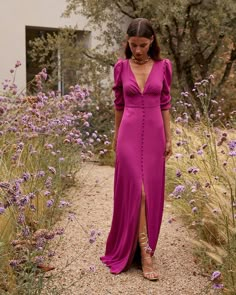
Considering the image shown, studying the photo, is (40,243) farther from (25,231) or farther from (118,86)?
(118,86)

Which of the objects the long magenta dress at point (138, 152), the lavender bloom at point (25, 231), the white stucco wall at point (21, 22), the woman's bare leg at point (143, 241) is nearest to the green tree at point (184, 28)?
the white stucco wall at point (21, 22)

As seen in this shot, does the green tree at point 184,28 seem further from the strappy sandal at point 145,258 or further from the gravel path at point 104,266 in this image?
the strappy sandal at point 145,258

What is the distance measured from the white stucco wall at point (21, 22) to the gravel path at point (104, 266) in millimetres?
6437

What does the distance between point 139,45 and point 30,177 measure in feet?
4.47

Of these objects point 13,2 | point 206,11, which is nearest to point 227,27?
point 206,11

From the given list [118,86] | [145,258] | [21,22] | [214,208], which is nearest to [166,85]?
[118,86]

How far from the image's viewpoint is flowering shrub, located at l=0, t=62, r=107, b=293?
3.16m

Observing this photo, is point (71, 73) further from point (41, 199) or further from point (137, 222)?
point (137, 222)

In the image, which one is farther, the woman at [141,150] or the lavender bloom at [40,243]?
the woman at [141,150]

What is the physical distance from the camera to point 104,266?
431 cm

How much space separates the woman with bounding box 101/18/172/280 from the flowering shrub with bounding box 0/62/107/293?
53 cm

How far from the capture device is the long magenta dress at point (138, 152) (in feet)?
13.6

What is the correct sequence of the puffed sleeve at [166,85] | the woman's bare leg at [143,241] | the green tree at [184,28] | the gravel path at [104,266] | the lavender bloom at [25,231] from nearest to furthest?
the lavender bloom at [25,231] < the gravel path at [104,266] < the woman's bare leg at [143,241] < the puffed sleeve at [166,85] < the green tree at [184,28]

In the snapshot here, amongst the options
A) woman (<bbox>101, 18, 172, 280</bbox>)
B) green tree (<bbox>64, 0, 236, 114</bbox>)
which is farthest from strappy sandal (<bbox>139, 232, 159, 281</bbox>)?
green tree (<bbox>64, 0, 236, 114</bbox>)
